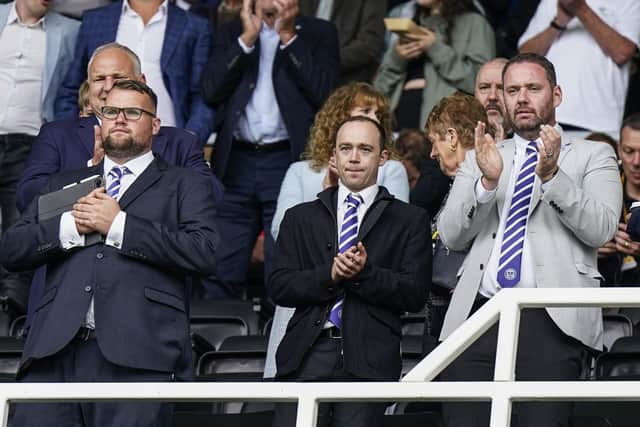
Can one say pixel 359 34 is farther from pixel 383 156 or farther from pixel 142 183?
pixel 142 183

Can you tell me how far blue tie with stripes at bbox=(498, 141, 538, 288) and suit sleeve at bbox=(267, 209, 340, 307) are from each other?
27.1 inches

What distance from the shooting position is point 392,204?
6.46 meters

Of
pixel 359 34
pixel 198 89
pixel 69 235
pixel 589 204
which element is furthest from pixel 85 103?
pixel 359 34

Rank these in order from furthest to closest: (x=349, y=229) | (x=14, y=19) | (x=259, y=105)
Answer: (x=14, y=19), (x=259, y=105), (x=349, y=229)

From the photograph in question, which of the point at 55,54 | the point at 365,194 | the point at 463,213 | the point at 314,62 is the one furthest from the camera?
the point at 55,54

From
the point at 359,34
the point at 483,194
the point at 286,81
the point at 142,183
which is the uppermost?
the point at 359,34

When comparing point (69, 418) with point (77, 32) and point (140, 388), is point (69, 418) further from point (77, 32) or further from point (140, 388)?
point (77, 32)

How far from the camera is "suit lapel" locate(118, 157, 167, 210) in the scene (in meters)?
6.11

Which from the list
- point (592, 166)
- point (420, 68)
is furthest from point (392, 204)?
point (420, 68)

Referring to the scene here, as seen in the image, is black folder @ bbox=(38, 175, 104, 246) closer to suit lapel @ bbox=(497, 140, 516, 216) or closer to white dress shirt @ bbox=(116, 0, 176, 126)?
suit lapel @ bbox=(497, 140, 516, 216)

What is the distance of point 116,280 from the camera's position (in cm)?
590

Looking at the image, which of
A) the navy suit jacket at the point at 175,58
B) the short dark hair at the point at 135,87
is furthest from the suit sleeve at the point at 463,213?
the navy suit jacket at the point at 175,58

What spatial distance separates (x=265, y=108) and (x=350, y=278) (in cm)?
301

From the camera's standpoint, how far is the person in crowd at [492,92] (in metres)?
7.27
